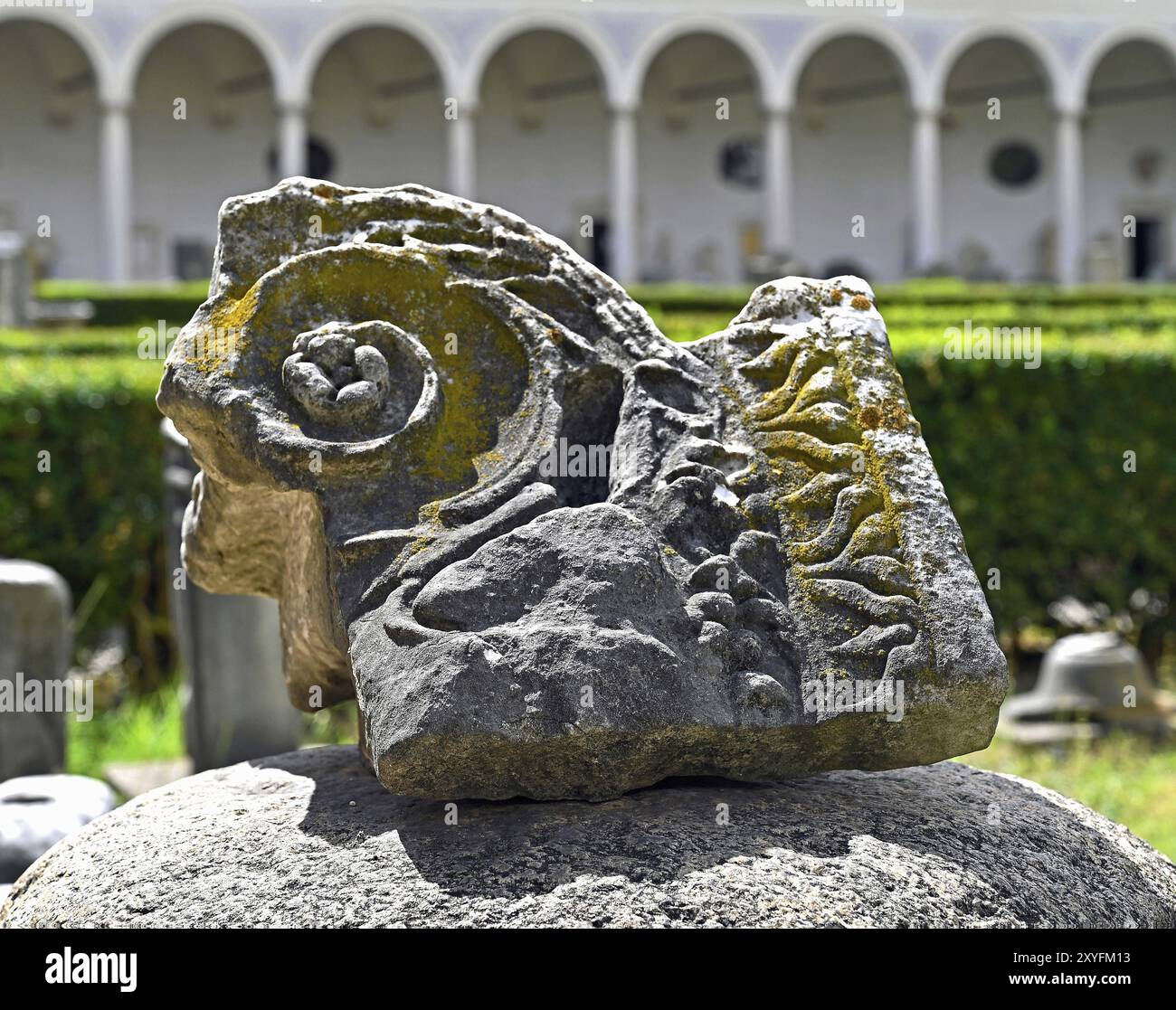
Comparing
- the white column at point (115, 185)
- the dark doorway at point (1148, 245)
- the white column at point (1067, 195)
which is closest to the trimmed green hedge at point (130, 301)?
the white column at point (115, 185)

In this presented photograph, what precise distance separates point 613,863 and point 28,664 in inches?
122

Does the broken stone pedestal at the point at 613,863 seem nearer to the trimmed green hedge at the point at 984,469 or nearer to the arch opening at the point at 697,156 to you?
→ the trimmed green hedge at the point at 984,469

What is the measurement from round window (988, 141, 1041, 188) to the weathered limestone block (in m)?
26.8

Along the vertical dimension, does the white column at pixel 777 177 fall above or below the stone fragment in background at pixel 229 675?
above

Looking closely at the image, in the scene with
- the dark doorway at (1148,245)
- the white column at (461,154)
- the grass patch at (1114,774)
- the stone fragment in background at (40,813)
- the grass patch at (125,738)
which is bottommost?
the grass patch at (1114,774)

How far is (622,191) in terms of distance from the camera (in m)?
24.2

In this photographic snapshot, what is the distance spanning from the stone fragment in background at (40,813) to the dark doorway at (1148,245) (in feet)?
90.2

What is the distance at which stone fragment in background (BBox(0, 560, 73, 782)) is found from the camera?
13.8ft

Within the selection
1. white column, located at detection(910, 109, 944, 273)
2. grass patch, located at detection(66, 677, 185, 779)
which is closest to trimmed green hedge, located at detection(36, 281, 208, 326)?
grass patch, located at detection(66, 677, 185, 779)

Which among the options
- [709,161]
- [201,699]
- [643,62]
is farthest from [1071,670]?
[709,161]

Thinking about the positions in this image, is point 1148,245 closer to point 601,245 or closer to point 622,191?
point 601,245

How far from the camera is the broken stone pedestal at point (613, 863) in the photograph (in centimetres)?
166

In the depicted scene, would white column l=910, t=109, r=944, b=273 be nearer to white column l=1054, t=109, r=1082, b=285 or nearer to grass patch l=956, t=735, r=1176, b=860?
white column l=1054, t=109, r=1082, b=285
